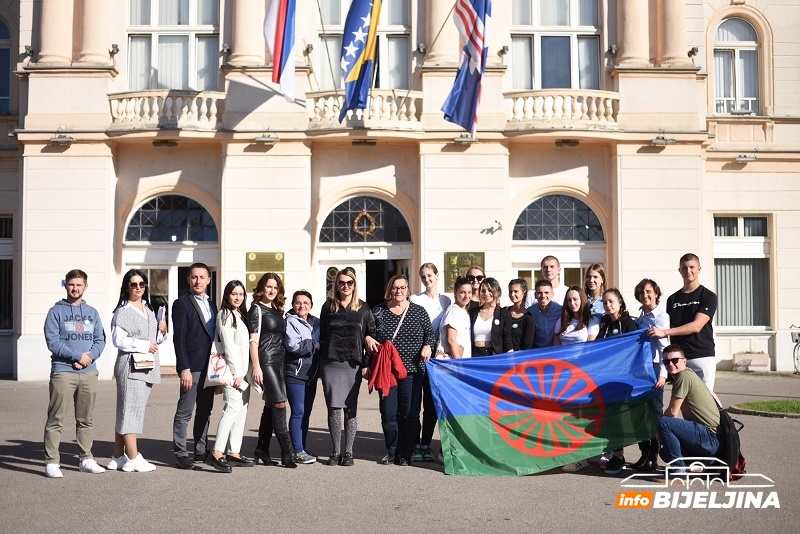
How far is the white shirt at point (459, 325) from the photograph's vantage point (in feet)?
37.2

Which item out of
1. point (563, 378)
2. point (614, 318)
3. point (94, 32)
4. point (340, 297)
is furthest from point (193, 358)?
point (94, 32)

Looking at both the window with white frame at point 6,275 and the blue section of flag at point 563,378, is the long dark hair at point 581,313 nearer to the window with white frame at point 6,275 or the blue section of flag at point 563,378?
the blue section of flag at point 563,378

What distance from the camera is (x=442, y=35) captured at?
22.5 metres

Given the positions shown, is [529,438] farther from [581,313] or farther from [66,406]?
[66,406]

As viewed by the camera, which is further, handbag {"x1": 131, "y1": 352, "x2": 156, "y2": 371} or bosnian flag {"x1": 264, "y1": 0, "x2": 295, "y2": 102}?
bosnian flag {"x1": 264, "y1": 0, "x2": 295, "y2": 102}

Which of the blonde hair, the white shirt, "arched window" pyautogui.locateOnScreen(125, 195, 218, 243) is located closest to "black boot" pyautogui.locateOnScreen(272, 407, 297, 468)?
the blonde hair

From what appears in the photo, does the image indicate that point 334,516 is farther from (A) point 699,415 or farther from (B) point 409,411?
(A) point 699,415

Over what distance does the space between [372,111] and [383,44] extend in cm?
241

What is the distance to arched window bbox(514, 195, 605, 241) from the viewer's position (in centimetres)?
2328

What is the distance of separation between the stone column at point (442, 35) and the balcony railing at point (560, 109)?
1570mm

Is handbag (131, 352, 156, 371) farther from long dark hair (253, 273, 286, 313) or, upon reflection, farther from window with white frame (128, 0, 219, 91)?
window with white frame (128, 0, 219, 91)

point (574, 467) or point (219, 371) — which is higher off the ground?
point (219, 371)

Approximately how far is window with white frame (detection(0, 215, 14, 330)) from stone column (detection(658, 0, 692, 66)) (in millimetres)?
16299

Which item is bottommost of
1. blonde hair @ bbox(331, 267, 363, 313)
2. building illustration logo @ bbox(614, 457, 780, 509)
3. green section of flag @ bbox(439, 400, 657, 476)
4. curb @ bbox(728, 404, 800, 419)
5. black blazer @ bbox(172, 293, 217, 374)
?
building illustration logo @ bbox(614, 457, 780, 509)
